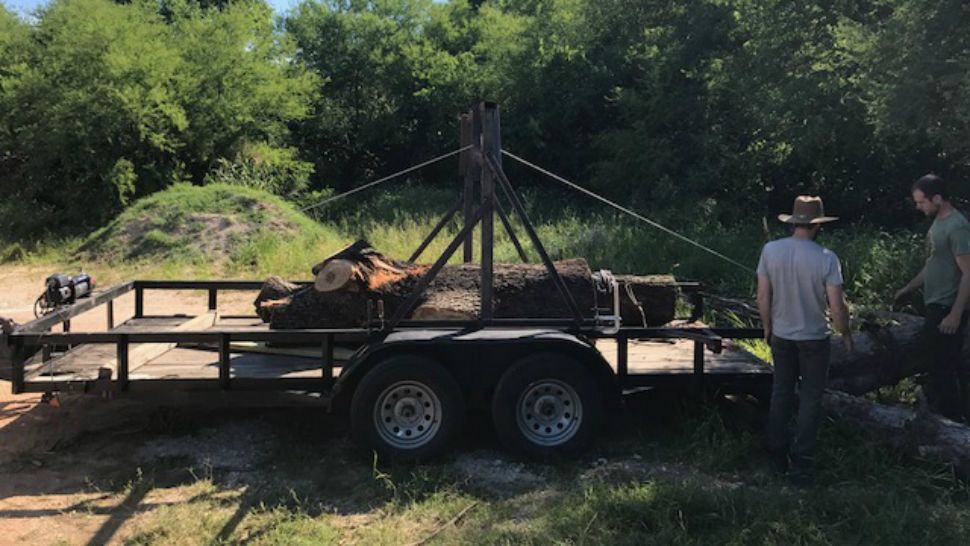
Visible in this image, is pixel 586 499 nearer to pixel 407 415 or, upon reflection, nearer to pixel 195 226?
pixel 407 415

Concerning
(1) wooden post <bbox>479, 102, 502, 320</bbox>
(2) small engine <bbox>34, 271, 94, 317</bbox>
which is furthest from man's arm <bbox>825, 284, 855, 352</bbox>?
(2) small engine <bbox>34, 271, 94, 317</bbox>

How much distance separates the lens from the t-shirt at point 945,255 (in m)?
5.20

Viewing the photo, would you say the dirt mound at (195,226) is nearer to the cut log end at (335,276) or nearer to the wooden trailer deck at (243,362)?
the wooden trailer deck at (243,362)

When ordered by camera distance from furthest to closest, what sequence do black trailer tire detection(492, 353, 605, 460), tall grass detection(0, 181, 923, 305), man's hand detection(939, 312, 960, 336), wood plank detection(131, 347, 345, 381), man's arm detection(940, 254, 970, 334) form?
tall grass detection(0, 181, 923, 305) < wood plank detection(131, 347, 345, 381) < man's hand detection(939, 312, 960, 336) < man's arm detection(940, 254, 970, 334) < black trailer tire detection(492, 353, 605, 460)

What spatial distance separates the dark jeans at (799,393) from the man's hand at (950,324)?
43.9 inches

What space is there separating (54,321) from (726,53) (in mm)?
15904

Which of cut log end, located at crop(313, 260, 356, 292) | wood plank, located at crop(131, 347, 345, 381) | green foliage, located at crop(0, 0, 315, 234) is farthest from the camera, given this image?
green foliage, located at crop(0, 0, 315, 234)

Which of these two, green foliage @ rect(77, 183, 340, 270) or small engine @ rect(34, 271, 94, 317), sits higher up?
green foliage @ rect(77, 183, 340, 270)

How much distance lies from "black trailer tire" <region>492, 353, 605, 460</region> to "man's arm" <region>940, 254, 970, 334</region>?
2.48 metres

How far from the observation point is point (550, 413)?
16.9ft

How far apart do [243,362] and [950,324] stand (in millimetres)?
5096

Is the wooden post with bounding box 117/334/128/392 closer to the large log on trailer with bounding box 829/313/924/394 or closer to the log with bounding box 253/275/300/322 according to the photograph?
the log with bounding box 253/275/300/322

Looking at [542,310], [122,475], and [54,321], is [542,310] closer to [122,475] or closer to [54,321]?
[122,475]

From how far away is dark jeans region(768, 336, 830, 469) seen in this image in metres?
4.80
